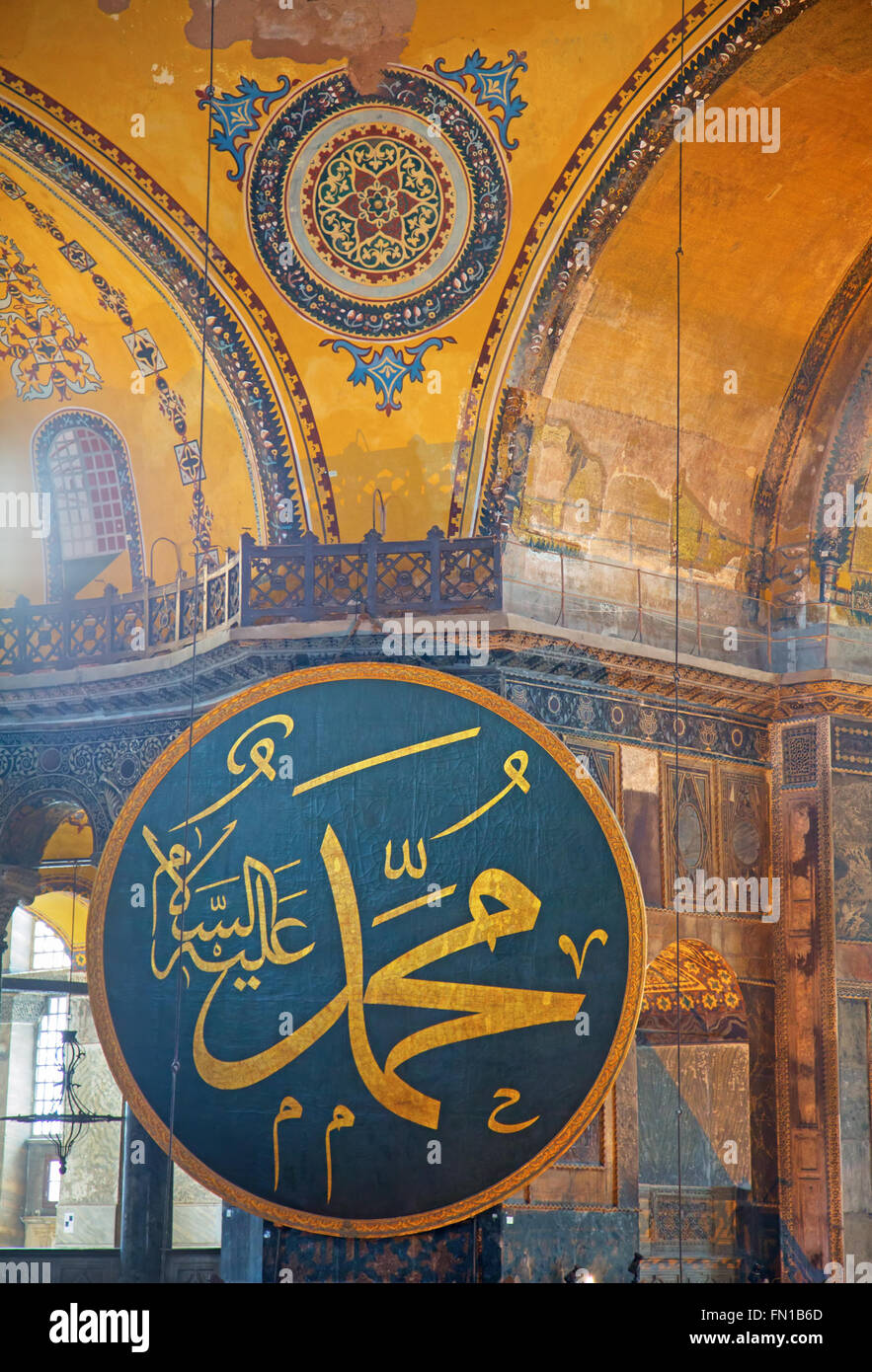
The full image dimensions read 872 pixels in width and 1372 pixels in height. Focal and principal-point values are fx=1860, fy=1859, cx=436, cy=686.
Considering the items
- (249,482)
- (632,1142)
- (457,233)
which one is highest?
(457,233)

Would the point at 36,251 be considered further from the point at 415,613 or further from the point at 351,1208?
the point at 351,1208

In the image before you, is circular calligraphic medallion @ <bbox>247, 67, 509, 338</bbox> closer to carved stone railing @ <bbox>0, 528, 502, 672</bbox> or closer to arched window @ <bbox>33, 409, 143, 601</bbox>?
carved stone railing @ <bbox>0, 528, 502, 672</bbox>

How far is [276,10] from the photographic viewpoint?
31.8 feet

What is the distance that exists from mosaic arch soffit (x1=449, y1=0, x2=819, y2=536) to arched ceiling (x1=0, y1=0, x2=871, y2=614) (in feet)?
0.05

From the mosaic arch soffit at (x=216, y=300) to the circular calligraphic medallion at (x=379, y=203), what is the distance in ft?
1.06

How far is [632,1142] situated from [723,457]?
4087 millimetres

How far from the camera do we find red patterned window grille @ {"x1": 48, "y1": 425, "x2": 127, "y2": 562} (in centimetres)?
1164

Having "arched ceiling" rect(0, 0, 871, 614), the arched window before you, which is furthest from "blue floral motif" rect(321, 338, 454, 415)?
the arched window

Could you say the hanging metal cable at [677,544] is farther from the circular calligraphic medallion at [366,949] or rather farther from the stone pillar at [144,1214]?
the stone pillar at [144,1214]

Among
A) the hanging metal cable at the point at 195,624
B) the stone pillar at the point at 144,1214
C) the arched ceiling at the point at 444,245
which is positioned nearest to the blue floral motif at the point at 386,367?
the arched ceiling at the point at 444,245

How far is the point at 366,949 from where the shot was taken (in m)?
9.73

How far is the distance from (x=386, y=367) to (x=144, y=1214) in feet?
16.7

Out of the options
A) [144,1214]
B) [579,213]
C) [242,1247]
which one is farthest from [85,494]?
[242,1247]
